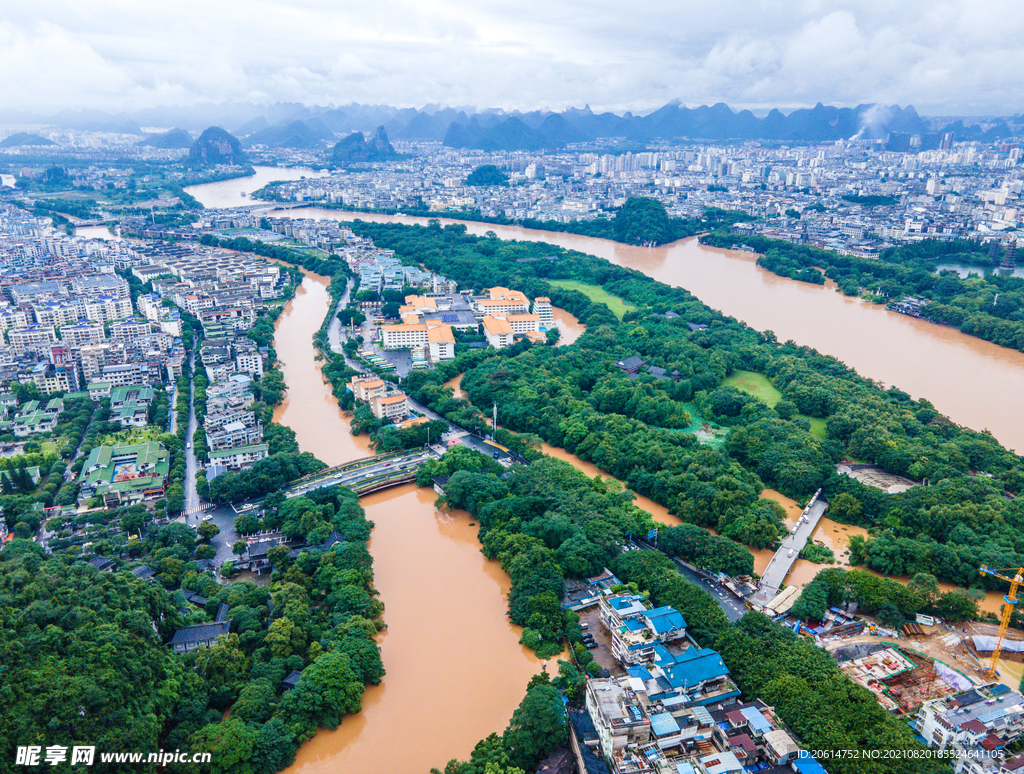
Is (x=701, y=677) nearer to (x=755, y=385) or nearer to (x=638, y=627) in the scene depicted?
(x=638, y=627)

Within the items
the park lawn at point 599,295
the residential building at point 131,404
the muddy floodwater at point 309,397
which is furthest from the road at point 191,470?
the park lawn at point 599,295

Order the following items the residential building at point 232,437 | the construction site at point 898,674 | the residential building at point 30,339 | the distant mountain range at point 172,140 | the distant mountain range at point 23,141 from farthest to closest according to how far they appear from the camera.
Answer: the distant mountain range at point 172,140 < the distant mountain range at point 23,141 < the residential building at point 30,339 < the residential building at point 232,437 < the construction site at point 898,674

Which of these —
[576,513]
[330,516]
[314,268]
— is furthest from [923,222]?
[330,516]

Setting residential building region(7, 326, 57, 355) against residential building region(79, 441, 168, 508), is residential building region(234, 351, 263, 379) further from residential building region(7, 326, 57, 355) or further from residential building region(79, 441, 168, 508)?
residential building region(7, 326, 57, 355)

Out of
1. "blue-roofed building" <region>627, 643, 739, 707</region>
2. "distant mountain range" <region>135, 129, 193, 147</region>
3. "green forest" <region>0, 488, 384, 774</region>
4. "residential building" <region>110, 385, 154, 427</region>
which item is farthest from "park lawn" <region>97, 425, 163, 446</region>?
"distant mountain range" <region>135, 129, 193, 147</region>

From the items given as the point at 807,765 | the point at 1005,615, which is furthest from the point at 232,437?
the point at 1005,615

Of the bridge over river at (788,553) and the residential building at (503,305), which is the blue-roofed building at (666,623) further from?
the residential building at (503,305)

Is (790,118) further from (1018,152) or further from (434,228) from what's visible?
(434,228)
